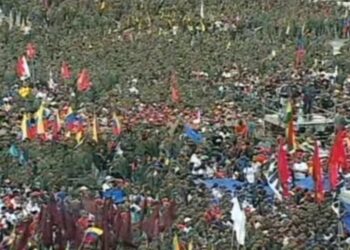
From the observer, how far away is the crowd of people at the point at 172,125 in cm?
1839

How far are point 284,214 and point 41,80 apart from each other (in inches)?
476

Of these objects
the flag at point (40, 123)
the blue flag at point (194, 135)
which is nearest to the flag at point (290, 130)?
the blue flag at point (194, 135)

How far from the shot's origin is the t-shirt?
21938 millimetres

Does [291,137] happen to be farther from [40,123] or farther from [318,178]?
[40,123]

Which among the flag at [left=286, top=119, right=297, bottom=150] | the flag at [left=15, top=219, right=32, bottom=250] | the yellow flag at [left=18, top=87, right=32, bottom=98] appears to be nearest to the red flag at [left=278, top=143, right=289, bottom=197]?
the flag at [left=286, top=119, right=297, bottom=150]

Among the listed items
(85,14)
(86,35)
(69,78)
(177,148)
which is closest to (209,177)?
(177,148)

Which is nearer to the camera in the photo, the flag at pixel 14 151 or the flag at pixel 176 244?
the flag at pixel 176 244

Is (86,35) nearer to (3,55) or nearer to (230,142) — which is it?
(3,55)

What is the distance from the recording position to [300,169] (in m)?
22.2

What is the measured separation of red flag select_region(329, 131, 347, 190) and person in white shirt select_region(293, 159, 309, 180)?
1.12m

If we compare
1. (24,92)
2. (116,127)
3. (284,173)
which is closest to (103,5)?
(24,92)

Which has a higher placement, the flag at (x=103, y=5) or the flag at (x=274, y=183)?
the flag at (x=103, y=5)

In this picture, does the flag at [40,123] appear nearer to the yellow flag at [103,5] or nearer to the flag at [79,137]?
the flag at [79,137]

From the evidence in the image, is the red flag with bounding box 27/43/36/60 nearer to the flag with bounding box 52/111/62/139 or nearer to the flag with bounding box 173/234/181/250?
the flag with bounding box 52/111/62/139
